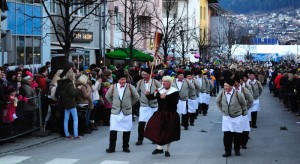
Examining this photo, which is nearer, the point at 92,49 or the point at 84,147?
the point at 84,147

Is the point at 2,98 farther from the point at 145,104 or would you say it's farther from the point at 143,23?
the point at 143,23

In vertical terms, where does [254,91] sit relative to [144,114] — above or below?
above

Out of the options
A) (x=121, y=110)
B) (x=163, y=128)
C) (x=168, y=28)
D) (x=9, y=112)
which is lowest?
(x=163, y=128)

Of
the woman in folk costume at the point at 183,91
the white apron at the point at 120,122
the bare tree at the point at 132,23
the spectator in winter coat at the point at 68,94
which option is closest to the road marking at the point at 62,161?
the white apron at the point at 120,122

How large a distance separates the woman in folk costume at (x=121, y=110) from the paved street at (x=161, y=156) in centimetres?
32

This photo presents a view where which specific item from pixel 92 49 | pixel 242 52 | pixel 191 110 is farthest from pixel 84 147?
pixel 242 52

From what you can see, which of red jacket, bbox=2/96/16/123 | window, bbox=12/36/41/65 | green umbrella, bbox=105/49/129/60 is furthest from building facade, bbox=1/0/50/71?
red jacket, bbox=2/96/16/123

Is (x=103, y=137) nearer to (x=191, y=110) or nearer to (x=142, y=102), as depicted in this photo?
(x=142, y=102)

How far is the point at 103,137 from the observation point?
16906 millimetres

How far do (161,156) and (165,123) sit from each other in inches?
28.4

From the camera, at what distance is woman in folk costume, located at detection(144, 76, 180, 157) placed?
13.2m

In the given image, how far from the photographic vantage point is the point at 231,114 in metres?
13.5

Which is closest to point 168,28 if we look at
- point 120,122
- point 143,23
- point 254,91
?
point 143,23

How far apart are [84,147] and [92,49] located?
25915 mm
